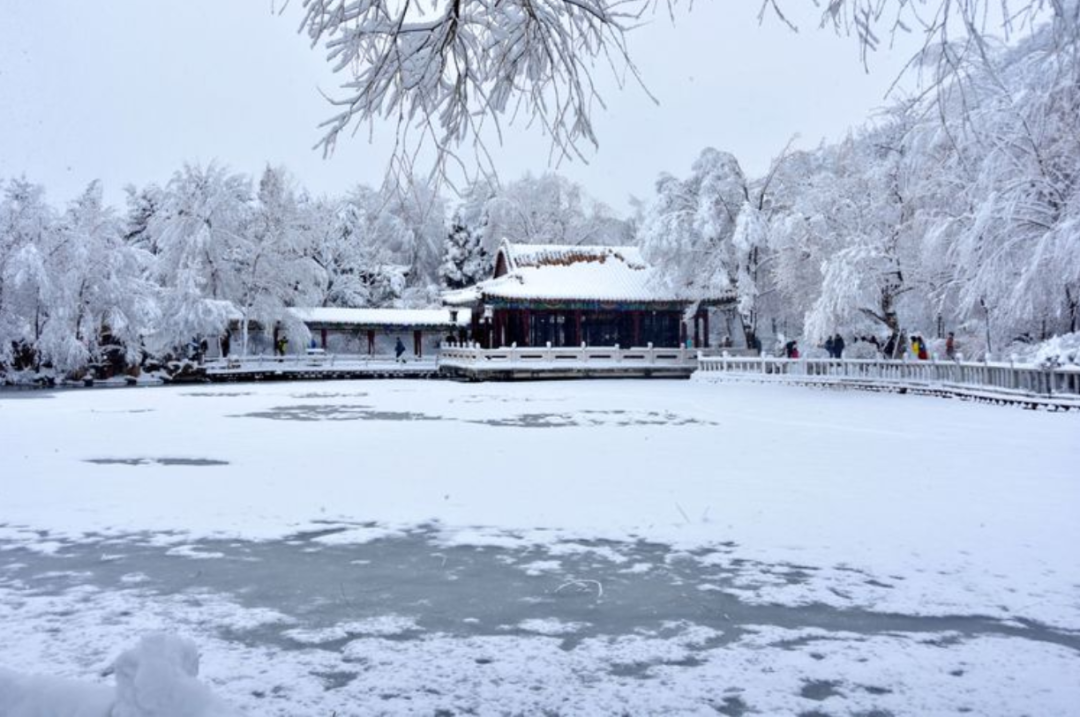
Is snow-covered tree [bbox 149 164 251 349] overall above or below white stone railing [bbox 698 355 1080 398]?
above

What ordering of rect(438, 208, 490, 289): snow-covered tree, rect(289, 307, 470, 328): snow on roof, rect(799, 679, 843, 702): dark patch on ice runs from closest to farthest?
rect(799, 679, 843, 702): dark patch on ice, rect(289, 307, 470, 328): snow on roof, rect(438, 208, 490, 289): snow-covered tree

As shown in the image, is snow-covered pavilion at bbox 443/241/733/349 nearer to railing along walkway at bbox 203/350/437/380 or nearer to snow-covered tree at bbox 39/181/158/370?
railing along walkway at bbox 203/350/437/380

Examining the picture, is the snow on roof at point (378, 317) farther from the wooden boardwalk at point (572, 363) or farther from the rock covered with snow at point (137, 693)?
the rock covered with snow at point (137, 693)

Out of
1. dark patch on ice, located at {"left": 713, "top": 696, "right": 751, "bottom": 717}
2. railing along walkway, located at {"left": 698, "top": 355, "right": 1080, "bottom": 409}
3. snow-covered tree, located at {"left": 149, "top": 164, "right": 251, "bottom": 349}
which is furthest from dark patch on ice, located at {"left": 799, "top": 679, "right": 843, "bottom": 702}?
snow-covered tree, located at {"left": 149, "top": 164, "right": 251, "bottom": 349}

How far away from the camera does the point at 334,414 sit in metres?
19.4

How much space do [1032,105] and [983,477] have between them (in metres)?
14.4

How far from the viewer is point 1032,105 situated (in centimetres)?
2023

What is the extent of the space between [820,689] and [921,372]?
23080 millimetres

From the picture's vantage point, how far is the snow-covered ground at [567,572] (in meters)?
4.02

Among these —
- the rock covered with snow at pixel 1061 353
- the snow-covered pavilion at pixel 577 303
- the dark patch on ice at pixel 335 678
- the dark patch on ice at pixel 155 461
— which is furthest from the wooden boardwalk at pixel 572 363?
the dark patch on ice at pixel 335 678

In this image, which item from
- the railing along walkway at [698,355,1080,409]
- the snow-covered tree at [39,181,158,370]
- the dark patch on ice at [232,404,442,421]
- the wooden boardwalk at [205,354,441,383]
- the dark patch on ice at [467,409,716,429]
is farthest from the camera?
the wooden boardwalk at [205,354,441,383]

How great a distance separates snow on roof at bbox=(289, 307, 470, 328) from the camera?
45.0 m

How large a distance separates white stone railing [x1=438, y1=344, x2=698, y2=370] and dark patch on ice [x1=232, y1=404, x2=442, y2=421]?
46.5ft

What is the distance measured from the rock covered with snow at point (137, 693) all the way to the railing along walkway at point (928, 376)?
19507 millimetres
